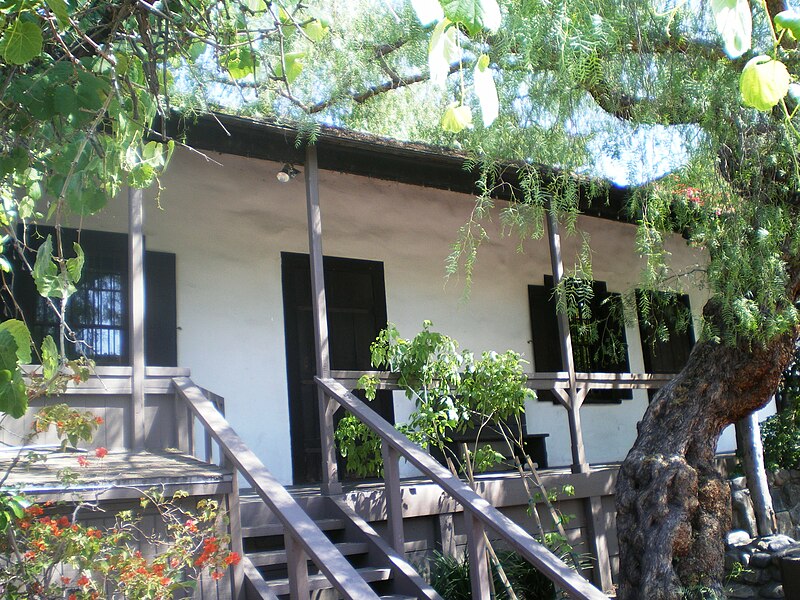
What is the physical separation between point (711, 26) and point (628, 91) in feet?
2.05

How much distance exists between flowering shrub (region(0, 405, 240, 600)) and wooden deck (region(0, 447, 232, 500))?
73mm

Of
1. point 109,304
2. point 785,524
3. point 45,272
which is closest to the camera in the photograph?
point 45,272

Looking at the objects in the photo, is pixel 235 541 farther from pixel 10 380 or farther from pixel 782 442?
pixel 782 442

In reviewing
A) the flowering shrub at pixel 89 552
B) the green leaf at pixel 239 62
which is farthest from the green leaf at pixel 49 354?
the green leaf at pixel 239 62

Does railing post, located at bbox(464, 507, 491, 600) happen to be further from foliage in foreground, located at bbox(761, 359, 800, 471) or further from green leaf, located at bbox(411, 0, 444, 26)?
foliage in foreground, located at bbox(761, 359, 800, 471)

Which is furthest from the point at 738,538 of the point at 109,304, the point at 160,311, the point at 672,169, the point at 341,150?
the point at 109,304

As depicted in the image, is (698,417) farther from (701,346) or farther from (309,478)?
(309,478)

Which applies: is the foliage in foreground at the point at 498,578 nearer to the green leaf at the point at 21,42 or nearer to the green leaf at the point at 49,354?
the green leaf at the point at 49,354

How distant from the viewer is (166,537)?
4.65 m

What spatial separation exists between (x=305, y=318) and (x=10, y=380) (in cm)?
572

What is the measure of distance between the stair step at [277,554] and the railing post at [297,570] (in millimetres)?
1016

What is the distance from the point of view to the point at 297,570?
4258 mm

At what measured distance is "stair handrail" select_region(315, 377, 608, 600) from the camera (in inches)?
166

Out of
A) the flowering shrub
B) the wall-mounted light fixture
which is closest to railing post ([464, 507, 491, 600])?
the flowering shrub
